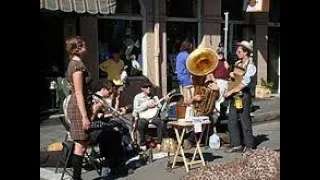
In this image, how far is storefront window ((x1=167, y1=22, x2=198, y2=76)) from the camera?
1516 centimetres

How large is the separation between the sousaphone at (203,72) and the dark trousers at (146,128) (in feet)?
2.13

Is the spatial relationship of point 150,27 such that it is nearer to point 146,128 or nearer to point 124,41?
point 124,41

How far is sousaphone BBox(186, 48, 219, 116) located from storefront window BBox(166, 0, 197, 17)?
6.66 m

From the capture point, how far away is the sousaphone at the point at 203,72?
802 cm

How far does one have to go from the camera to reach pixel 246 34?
1756 centimetres

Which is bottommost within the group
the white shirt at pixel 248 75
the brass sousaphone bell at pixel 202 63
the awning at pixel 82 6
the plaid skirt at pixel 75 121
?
the plaid skirt at pixel 75 121

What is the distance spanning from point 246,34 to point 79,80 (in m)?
12.3

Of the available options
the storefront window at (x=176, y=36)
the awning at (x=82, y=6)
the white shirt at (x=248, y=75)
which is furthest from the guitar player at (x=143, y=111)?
the storefront window at (x=176, y=36)

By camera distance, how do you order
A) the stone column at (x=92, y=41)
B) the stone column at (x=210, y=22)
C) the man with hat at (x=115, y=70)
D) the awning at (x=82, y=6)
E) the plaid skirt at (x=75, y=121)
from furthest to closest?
the stone column at (x=210, y=22) < the stone column at (x=92, y=41) < the man with hat at (x=115, y=70) < the awning at (x=82, y=6) < the plaid skirt at (x=75, y=121)

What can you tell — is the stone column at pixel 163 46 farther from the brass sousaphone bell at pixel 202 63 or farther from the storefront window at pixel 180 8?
the brass sousaphone bell at pixel 202 63
